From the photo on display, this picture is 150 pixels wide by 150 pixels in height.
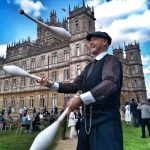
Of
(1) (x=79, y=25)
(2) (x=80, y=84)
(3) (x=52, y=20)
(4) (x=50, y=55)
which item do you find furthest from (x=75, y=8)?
(2) (x=80, y=84)

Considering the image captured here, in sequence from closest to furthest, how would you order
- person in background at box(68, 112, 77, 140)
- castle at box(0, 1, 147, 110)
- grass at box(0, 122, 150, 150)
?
grass at box(0, 122, 150, 150) < person in background at box(68, 112, 77, 140) < castle at box(0, 1, 147, 110)

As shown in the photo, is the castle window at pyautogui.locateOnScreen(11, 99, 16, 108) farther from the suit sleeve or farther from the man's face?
the suit sleeve

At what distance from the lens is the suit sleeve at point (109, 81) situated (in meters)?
2.51

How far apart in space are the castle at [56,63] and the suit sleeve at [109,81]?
112 ft

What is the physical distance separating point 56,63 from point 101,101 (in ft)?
133

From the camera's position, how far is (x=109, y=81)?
2.55 m

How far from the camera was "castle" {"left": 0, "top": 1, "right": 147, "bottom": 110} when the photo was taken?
3869 centimetres

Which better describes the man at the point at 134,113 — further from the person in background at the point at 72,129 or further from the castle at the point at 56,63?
the castle at the point at 56,63

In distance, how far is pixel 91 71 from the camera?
3109 mm

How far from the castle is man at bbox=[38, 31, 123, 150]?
111 feet

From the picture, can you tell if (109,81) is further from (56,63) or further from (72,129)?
(56,63)

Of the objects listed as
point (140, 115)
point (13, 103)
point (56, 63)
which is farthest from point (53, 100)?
point (140, 115)

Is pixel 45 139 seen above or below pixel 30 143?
above

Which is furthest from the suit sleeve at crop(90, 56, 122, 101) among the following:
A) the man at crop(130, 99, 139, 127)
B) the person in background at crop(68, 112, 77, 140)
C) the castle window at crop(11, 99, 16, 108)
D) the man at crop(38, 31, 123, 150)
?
the castle window at crop(11, 99, 16, 108)
